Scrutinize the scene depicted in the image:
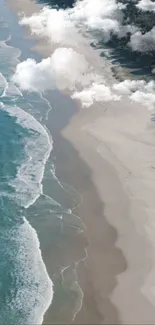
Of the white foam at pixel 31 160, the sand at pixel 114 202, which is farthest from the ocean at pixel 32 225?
the sand at pixel 114 202

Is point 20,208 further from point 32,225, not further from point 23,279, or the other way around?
point 23,279

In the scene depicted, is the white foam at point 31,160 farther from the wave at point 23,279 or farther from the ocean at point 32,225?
the wave at point 23,279

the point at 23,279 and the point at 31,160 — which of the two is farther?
the point at 31,160

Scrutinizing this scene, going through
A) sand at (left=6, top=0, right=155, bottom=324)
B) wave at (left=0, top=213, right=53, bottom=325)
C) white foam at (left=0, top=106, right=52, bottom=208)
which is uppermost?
sand at (left=6, top=0, right=155, bottom=324)

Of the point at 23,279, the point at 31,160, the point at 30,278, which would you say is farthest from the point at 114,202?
the point at 23,279

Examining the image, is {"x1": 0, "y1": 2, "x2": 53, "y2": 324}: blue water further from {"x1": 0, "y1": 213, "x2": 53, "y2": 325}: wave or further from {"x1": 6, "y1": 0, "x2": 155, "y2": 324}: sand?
{"x1": 6, "y1": 0, "x2": 155, "y2": 324}: sand

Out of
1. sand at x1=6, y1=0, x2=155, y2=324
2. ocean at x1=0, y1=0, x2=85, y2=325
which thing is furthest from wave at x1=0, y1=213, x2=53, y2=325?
sand at x1=6, y1=0, x2=155, y2=324
